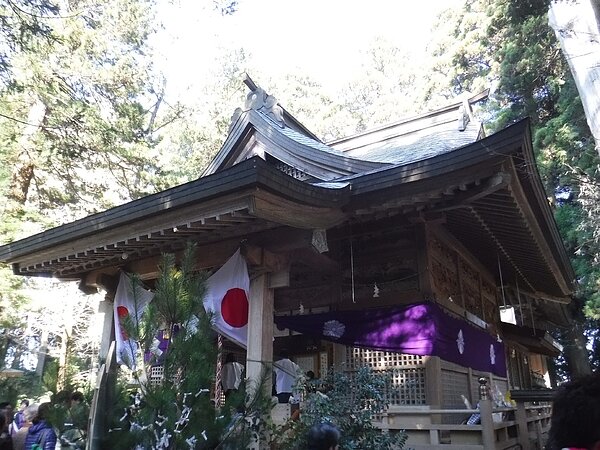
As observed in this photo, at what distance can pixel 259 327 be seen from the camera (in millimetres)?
5484

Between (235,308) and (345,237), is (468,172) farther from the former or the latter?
(235,308)

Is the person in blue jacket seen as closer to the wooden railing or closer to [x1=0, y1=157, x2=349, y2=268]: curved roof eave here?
[x1=0, y1=157, x2=349, y2=268]: curved roof eave

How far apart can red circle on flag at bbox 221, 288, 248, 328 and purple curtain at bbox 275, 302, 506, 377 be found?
3.30 feet

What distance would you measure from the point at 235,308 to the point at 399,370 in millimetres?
2284

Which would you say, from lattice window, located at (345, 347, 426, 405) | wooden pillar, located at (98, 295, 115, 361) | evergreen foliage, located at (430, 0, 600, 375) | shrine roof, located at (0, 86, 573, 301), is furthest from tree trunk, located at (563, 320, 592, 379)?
wooden pillar, located at (98, 295, 115, 361)

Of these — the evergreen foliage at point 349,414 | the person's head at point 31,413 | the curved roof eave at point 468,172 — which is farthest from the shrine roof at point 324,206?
the person's head at point 31,413

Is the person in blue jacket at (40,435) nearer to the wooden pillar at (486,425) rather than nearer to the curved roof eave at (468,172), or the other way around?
the curved roof eave at (468,172)

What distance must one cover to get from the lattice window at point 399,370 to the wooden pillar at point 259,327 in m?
1.49

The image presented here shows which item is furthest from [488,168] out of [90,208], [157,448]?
[90,208]

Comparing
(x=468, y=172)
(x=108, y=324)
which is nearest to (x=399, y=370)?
(x=468, y=172)

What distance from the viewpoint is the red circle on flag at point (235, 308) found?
5.94m

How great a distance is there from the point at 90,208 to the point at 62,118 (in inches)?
172

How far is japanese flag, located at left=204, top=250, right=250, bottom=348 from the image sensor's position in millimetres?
5883

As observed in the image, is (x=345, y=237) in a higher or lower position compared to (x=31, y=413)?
higher
